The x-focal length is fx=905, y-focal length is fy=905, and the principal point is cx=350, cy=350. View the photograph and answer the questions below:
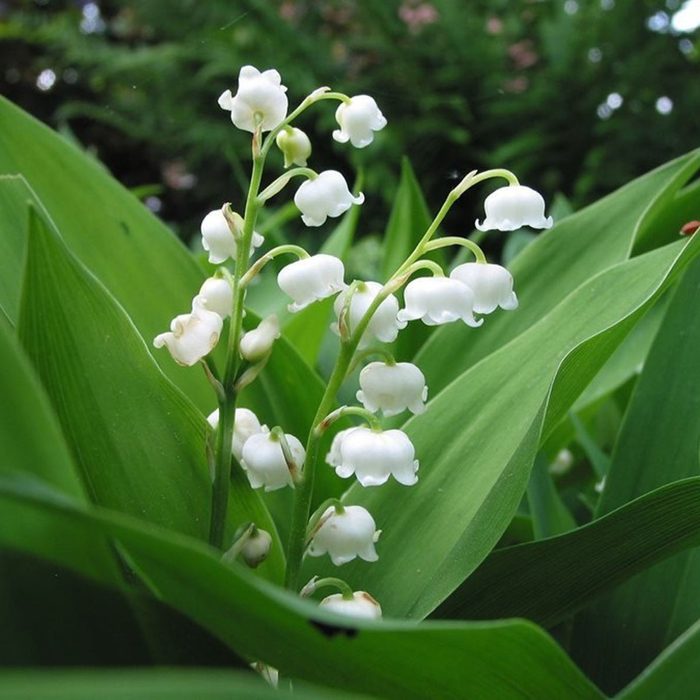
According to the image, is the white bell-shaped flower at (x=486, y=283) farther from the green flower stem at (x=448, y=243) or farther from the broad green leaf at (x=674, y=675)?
the broad green leaf at (x=674, y=675)

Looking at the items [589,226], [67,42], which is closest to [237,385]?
[589,226]

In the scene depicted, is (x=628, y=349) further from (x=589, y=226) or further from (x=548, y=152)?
(x=548, y=152)

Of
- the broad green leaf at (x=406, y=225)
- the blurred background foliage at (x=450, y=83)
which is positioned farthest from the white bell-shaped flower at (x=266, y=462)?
the blurred background foliage at (x=450, y=83)

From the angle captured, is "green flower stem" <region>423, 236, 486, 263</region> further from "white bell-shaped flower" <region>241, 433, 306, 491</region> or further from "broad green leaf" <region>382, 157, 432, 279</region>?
"broad green leaf" <region>382, 157, 432, 279</region>

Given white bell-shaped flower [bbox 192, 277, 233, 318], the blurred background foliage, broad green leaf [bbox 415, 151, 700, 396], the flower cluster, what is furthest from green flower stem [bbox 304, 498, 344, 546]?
the blurred background foliage

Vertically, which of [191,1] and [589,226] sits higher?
[191,1]

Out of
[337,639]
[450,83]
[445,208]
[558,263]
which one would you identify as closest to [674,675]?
[337,639]
